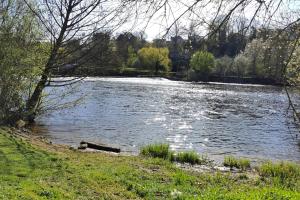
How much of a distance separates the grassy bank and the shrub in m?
2.06

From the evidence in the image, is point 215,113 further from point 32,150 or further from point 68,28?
point 32,150

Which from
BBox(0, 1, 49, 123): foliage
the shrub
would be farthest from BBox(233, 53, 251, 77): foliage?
the shrub

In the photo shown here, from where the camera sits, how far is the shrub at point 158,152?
67.2 ft

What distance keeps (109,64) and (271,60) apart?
15.9 m

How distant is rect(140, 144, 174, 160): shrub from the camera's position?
2047cm

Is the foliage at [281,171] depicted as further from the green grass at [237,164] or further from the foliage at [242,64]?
the foliage at [242,64]

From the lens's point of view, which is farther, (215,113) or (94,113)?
(215,113)

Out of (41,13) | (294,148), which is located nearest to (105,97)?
(294,148)

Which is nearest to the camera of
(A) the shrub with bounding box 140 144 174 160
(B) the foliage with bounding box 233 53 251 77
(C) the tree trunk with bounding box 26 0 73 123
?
(B) the foliage with bounding box 233 53 251 77

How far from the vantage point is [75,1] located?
20938mm

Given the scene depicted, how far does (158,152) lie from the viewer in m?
20.8

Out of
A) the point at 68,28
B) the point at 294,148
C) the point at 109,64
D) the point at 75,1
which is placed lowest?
the point at 294,148

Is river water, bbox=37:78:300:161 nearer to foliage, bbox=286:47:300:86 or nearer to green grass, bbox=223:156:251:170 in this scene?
green grass, bbox=223:156:251:170

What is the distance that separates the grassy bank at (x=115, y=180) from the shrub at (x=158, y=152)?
2064mm
